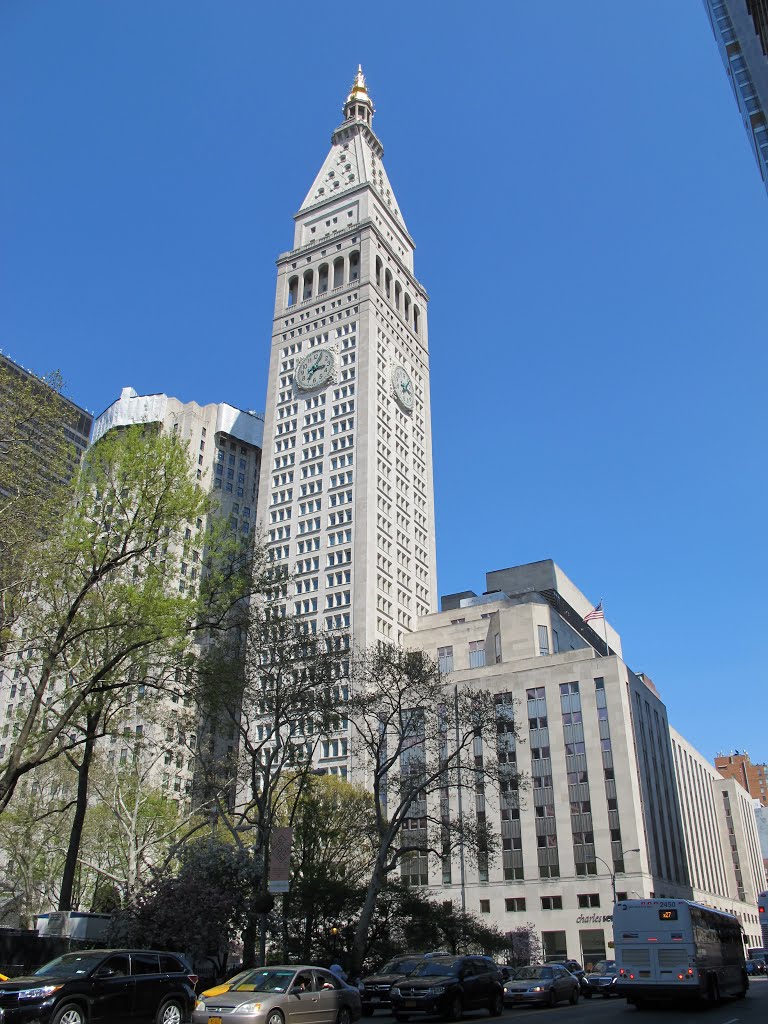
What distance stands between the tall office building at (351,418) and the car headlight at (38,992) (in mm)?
70249

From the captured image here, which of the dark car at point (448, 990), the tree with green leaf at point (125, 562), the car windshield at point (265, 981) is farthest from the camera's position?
the tree with green leaf at point (125, 562)

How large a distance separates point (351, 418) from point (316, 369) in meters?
10.8

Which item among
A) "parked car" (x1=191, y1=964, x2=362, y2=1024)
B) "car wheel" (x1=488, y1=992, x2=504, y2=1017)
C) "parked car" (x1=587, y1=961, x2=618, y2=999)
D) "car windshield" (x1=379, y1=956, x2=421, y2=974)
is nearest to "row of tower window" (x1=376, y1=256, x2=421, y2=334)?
"parked car" (x1=587, y1=961, x2=618, y2=999)

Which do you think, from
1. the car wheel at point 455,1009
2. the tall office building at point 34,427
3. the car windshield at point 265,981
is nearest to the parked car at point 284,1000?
the car windshield at point 265,981

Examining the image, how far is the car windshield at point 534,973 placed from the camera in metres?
31.9

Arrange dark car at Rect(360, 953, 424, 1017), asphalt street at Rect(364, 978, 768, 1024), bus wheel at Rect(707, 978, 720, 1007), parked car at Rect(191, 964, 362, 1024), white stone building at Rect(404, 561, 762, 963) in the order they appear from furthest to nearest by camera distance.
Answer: white stone building at Rect(404, 561, 762, 963) < dark car at Rect(360, 953, 424, 1017) < bus wheel at Rect(707, 978, 720, 1007) < asphalt street at Rect(364, 978, 768, 1024) < parked car at Rect(191, 964, 362, 1024)

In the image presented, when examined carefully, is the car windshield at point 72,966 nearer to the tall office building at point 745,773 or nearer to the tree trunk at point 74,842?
the tree trunk at point 74,842

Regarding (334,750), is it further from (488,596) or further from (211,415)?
(211,415)

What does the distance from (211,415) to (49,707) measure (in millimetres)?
113888

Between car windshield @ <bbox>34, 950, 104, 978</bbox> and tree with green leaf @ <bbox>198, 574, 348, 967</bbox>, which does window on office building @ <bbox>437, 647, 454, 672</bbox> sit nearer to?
tree with green leaf @ <bbox>198, 574, 348, 967</bbox>

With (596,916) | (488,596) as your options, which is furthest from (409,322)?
(596,916)

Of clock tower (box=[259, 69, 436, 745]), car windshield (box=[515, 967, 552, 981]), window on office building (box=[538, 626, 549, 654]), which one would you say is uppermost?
clock tower (box=[259, 69, 436, 745])

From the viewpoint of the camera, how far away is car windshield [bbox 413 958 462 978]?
23.2m

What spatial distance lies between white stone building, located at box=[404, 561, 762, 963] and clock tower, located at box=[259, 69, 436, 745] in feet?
60.7
